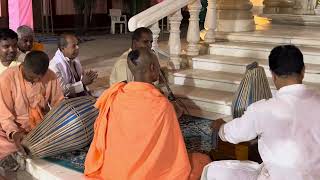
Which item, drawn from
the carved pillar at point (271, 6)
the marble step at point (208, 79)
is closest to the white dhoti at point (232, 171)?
the marble step at point (208, 79)

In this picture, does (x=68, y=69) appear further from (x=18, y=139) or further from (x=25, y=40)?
(x=18, y=139)

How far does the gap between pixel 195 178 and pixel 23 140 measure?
1.52 meters

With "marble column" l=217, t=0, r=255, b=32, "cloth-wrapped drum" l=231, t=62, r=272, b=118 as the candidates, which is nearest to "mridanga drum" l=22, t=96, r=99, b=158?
"cloth-wrapped drum" l=231, t=62, r=272, b=118

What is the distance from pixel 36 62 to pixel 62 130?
605 millimetres

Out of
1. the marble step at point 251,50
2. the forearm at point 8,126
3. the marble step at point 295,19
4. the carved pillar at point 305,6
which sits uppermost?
the carved pillar at point 305,6

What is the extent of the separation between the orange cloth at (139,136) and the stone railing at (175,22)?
2769mm

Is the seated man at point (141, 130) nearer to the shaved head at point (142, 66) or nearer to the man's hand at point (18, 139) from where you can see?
the shaved head at point (142, 66)

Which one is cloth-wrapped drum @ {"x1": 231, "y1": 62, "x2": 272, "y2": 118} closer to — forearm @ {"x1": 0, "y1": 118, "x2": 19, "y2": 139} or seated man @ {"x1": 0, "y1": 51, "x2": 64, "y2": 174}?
seated man @ {"x1": 0, "y1": 51, "x2": 64, "y2": 174}

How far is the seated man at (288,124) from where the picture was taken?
2309mm

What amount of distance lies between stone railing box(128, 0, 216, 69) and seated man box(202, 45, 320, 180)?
3.47 metres

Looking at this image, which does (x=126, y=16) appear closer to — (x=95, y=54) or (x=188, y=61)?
(x=95, y=54)

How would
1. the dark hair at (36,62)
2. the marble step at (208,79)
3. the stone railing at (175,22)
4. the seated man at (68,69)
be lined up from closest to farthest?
the dark hair at (36,62), the seated man at (68,69), the marble step at (208,79), the stone railing at (175,22)

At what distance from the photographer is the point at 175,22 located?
6121 millimetres

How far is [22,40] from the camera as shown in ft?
17.4
